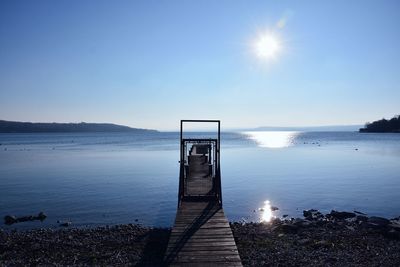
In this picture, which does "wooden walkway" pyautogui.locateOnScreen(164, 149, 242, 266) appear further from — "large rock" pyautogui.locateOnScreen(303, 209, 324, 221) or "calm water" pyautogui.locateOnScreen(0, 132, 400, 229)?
"large rock" pyautogui.locateOnScreen(303, 209, 324, 221)

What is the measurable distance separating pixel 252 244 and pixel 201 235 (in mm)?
4539

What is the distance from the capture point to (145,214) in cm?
2161

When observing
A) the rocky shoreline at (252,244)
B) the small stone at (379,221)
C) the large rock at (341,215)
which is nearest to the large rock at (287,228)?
the rocky shoreline at (252,244)

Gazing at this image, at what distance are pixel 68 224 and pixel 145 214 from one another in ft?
15.9

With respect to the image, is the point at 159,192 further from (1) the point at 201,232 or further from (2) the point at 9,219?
(1) the point at 201,232

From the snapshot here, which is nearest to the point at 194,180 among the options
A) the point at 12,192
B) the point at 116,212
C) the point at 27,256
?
the point at 116,212

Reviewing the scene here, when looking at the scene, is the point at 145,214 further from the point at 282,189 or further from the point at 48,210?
the point at 282,189

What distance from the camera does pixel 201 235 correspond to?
11398 millimetres

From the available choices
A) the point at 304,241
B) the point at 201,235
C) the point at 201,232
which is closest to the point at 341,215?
the point at 304,241

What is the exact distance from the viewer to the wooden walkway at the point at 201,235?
9.39 metres

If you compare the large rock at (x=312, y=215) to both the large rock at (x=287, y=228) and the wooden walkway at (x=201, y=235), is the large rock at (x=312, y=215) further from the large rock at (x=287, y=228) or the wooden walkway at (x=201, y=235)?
the wooden walkway at (x=201, y=235)

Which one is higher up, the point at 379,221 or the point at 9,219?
the point at 379,221

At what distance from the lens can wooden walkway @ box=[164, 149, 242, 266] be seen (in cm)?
939

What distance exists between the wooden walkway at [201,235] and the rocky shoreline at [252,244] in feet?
6.37
